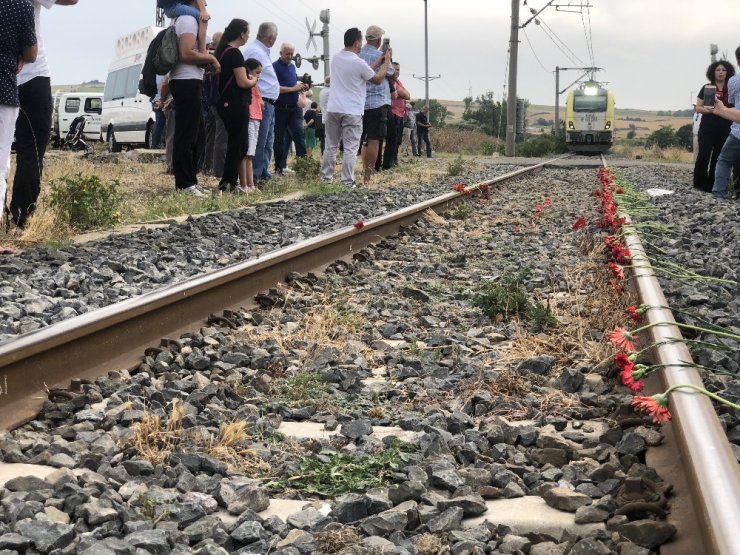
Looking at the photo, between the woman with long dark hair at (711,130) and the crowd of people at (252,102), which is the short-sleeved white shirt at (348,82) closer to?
the crowd of people at (252,102)

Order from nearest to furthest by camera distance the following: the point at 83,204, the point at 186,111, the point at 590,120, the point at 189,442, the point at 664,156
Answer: the point at 189,442, the point at 83,204, the point at 186,111, the point at 664,156, the point at 590,120

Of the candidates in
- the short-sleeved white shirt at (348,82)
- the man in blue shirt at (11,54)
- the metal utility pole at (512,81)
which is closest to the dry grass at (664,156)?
the metal utility pole at (512,81)

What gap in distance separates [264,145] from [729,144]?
596 cm

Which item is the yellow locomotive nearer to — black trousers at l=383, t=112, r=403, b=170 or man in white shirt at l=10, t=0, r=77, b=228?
black trousers at l=383, t=112, r=403, b=170

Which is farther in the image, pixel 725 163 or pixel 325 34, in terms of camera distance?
pixel 325 34

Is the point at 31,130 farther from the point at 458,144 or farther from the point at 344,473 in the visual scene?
the point at 458,144

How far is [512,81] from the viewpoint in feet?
125

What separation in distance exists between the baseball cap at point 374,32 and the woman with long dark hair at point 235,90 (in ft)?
11.0

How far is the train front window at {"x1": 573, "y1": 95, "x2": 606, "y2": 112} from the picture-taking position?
43.1m

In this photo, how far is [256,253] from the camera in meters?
6.35

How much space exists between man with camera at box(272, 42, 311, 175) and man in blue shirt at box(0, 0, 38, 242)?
802cm

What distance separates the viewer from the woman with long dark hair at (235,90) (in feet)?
35.7

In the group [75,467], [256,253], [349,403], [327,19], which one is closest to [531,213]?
[256,253]

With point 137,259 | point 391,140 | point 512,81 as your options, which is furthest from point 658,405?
point 512,81
